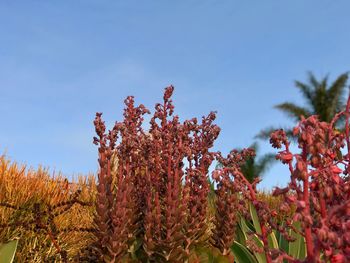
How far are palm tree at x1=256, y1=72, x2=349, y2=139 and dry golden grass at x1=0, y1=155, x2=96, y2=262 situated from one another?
109ft

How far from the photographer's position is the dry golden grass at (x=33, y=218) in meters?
6.13

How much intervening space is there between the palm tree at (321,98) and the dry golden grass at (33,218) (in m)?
33.4

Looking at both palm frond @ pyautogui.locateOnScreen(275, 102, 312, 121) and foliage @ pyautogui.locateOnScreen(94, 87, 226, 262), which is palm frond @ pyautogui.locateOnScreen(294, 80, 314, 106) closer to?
palm frond @ pyautogui.locateOnScreen(275, 102, 312, 121)

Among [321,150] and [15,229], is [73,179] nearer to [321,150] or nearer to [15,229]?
[15,229]

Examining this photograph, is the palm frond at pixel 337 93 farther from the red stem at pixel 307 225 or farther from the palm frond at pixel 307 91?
the red stem at pixel 307 225

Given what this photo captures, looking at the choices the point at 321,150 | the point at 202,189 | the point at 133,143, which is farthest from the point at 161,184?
the point at 321,150

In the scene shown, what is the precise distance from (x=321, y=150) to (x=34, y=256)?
15.6 ft

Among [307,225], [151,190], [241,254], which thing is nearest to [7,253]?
[151,190]

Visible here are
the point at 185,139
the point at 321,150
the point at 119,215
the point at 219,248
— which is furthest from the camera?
the point at 219,248

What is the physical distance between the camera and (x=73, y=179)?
9.91 m

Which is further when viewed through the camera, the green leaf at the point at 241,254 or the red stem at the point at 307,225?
the green leaf at the point at 241,254

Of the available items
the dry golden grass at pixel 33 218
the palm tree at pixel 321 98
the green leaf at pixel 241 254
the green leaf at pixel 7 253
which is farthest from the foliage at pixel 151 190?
the palm tree at pixel 321 98

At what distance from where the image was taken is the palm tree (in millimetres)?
39219

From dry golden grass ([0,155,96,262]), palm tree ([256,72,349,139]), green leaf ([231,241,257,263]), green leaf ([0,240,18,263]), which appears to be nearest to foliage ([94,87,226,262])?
green leaf ([231,241,257,263])
